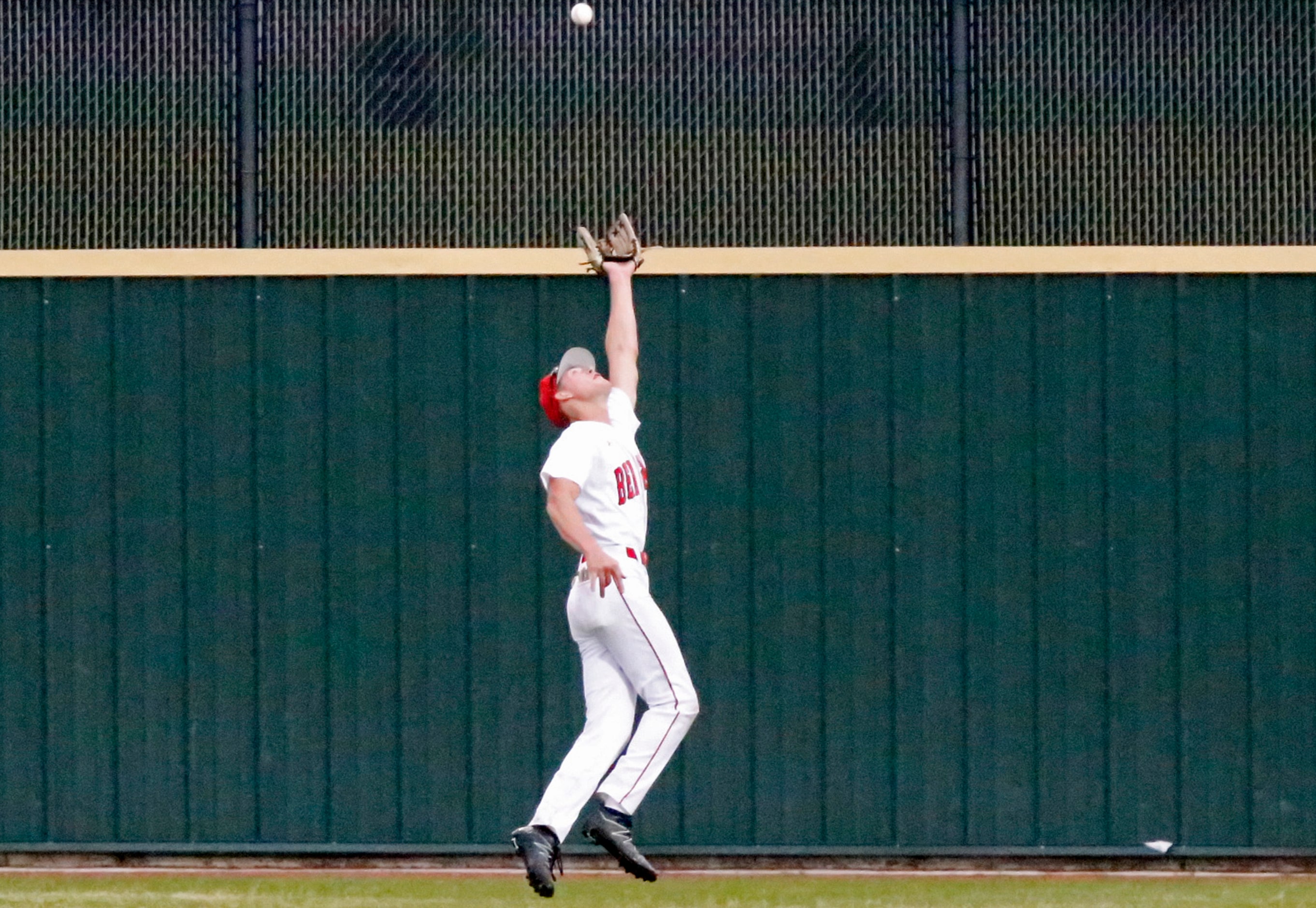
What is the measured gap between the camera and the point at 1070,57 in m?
8.87

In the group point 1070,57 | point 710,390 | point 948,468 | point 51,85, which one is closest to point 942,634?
point 948,468

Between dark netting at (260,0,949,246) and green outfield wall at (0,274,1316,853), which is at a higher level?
dark netting at (260,0,949,246)

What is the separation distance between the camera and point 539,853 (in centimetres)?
711

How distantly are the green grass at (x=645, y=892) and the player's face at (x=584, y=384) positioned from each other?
69.7 inches

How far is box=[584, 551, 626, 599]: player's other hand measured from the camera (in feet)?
23.2

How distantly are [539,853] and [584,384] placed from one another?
1596 mm

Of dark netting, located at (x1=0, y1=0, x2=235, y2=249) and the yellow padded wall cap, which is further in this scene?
dark netting, located at (x1=0, y1=0, x2=235, y2=249)

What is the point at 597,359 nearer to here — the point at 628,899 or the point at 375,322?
the point at 375,322

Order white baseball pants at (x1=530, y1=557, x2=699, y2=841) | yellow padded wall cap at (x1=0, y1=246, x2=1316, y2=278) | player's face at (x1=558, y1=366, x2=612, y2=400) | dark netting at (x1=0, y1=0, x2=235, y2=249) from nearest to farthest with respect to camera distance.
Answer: white baseball pants at (x1=530, y1=557, x2=699, y2=841) < player's face at (x1=558, y1=366, x2=612, y2=400) < yellow padded wall cap at (x1=0, y1=246, x2=1316, y2=278) < dark netting at (x1=0, y1=0, x2=235, y2=249)

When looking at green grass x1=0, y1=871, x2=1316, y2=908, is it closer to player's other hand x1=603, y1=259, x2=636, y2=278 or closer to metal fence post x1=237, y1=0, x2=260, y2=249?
player's other hand x1=603, y1=259, x2=636, y2=278

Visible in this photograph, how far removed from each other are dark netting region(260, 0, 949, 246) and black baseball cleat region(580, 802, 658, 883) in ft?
8.81

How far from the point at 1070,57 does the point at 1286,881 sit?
335 centimetres

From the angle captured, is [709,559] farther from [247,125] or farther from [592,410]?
[247,125]

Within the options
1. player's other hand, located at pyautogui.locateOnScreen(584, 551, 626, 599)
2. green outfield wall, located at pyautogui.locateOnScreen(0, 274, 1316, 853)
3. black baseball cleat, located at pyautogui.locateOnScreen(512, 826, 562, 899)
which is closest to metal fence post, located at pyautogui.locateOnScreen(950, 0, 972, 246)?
green outfield wall, located at pyautogui.locateOnScreen(0, 274, 1316, 853)
